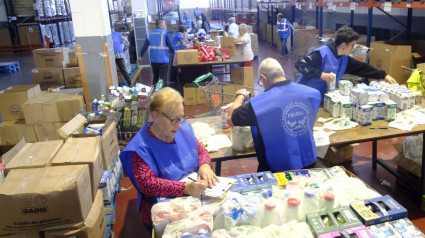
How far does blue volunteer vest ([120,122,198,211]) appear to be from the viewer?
2406 mm

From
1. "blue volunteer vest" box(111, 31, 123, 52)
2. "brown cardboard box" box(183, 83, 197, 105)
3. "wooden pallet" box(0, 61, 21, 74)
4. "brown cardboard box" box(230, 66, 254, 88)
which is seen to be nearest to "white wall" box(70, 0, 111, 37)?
"brown cardboard box" box(183, 83, 197, 105)

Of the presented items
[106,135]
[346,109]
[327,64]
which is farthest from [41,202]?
[327,64]

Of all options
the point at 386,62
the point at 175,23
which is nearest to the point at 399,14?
the point at 386,62

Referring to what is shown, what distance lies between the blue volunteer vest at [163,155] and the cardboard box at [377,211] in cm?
115

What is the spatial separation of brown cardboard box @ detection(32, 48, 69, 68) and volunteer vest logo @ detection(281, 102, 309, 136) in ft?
18.7

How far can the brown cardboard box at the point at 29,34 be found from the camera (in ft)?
60.3

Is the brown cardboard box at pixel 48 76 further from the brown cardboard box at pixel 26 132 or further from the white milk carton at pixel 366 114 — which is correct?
the white milk carton at pixel 366 114

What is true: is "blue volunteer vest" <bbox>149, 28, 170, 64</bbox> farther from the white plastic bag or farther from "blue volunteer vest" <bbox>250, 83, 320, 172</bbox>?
"blue volunteer vest" <bbox>250, 83, 320, 172</bbox>

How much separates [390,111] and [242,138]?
167 cm

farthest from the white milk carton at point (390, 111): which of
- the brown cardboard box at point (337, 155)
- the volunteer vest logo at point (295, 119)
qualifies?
the volunteer vest logo at point (295, 119)

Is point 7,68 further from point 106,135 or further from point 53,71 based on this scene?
point 106,135

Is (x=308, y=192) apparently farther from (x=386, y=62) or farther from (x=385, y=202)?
(x=386, y=62)

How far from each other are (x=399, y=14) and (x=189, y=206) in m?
7.97

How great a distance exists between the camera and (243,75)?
8.28m
